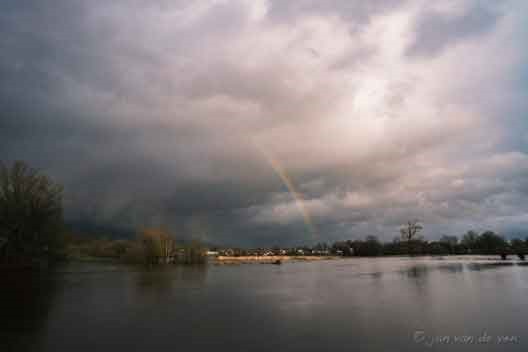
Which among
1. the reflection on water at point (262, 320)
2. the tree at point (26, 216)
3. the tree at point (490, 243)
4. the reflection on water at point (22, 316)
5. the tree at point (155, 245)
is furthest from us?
the tree at point (490, 243)

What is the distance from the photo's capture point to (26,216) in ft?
203

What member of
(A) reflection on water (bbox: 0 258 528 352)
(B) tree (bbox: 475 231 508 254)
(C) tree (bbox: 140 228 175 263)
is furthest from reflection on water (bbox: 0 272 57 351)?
(B) tree (bbox: 475 231 508 254)

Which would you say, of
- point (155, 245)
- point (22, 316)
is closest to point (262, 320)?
point (22, 316)

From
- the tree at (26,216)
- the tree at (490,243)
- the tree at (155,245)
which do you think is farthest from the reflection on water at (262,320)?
the tree at (490,243)

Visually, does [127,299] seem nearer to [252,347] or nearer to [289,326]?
[289,326]

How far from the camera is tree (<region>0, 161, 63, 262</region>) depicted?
2421 inches

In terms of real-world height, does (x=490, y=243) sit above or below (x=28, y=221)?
below

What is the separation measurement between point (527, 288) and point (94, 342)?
133ft

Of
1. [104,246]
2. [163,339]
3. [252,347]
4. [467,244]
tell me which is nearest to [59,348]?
[163,339]

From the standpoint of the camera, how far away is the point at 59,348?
1675 cm

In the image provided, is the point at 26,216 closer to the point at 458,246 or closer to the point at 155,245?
the point at 155,245

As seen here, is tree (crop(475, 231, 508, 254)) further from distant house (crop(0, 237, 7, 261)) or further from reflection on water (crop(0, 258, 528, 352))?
distant house (crop(0, 237, 7, 261))

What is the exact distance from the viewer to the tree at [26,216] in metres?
61.5

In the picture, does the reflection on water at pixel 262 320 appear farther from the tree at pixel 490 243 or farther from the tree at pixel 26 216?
the tree at pixel 490 243
